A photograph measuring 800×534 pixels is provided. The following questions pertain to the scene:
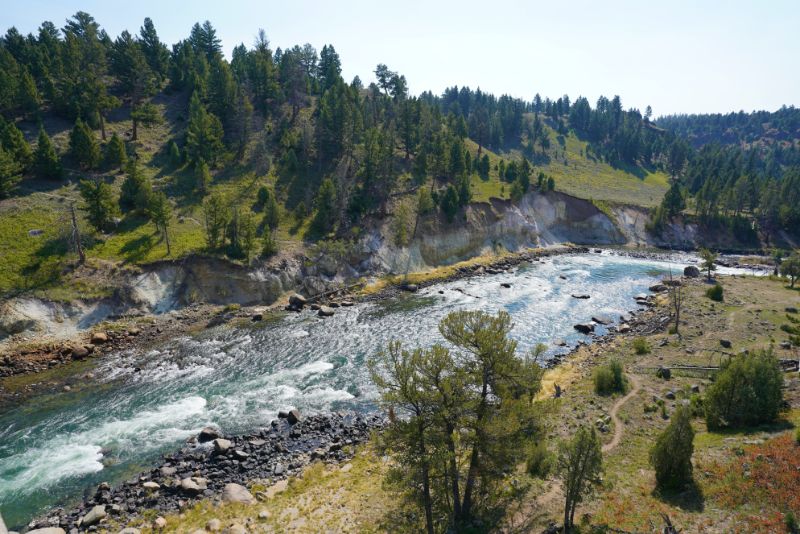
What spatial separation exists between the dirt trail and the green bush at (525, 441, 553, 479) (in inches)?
234

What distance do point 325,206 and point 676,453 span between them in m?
65.7

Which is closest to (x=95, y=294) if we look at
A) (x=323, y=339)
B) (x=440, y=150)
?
(x=323, y=339)

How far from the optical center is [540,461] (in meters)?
25.6

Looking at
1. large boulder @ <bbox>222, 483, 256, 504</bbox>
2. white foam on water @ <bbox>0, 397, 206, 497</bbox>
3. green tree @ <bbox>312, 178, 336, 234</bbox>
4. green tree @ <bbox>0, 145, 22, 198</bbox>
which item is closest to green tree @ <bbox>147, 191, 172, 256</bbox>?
green tree @ <bbox>0, 145, 22, 198</bbox>

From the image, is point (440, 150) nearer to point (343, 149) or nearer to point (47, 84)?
point (343, 149)

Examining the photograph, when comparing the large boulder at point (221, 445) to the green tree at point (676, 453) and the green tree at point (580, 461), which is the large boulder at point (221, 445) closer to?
the green tree at point (580, 461)

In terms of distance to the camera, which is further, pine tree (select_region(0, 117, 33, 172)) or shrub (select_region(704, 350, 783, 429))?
pine tree (select_region(0, 117, 33, 172))

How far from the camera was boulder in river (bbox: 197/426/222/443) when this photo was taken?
33.3 m

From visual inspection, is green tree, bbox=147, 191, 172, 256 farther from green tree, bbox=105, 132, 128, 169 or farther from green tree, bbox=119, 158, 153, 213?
green tree, bbox=105, 132, 128, 169

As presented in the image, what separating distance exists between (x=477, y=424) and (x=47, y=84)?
10841 cm

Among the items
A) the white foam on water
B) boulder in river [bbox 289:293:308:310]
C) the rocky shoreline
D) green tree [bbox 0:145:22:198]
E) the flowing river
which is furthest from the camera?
boulder in river [bbox 289:293:308:310]

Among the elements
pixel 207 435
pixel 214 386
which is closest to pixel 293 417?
pixel 207 435

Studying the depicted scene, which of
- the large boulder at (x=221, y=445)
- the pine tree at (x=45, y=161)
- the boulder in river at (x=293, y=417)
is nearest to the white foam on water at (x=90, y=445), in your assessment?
the large boulder at (x=221, y=445)

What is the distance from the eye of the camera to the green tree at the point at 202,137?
83875 millimetres
